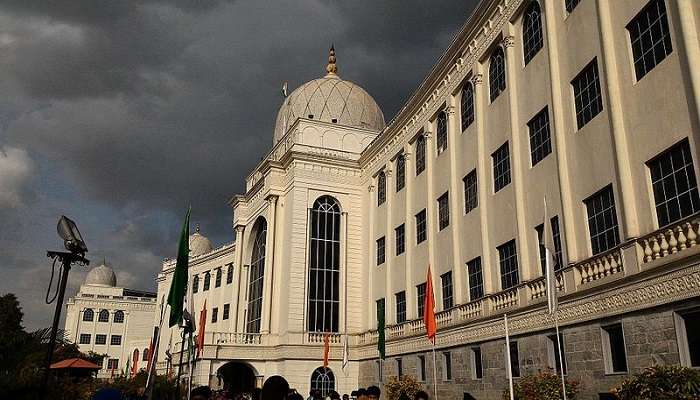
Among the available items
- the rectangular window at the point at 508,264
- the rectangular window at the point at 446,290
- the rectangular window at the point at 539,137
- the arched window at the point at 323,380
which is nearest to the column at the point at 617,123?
the rectangular window at the point at 539,137

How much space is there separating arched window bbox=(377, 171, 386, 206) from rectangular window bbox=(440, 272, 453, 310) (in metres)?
Result: 9.32

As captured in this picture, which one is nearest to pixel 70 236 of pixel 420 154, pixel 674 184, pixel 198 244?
pixel 674 184

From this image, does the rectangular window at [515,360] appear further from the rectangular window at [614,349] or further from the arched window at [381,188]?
the arched window at [381,188]

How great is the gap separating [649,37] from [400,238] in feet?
59.7

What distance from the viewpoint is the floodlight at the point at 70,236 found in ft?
29.6

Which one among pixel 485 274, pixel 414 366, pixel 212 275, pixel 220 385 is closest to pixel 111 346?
pixel 212 275

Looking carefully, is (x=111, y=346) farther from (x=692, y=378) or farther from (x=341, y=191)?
(x=692, y=378)

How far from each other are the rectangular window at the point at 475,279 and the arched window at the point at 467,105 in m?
5.75

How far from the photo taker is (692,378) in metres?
10.2

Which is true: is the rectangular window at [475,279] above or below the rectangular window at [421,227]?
below

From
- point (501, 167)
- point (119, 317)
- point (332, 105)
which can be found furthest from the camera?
point (119, 317)

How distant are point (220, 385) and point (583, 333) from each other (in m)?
22.3

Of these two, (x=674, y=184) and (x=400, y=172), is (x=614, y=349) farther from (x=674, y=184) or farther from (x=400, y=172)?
(x=400, y=172)

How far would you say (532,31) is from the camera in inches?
783
